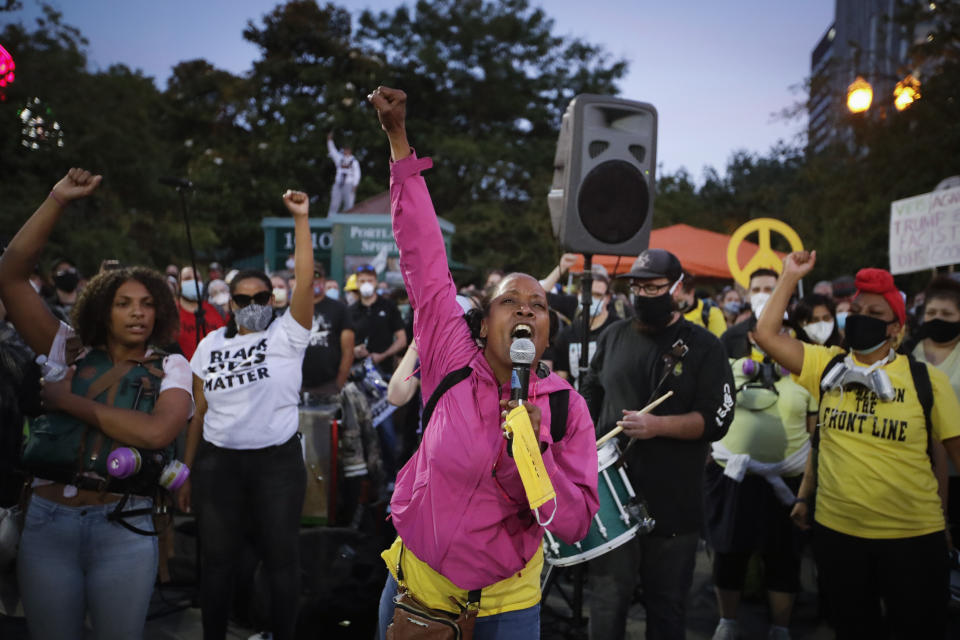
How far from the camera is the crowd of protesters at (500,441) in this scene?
2.21m

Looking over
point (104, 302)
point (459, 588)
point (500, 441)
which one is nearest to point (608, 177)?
point (500, 441)

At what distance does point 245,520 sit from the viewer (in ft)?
13.1

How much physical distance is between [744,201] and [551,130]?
61.4 ft

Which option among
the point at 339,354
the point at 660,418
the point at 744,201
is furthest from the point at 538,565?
the point at 744,201

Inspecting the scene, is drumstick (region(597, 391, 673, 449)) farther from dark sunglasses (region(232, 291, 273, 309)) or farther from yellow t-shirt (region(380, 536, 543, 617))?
dark sunglasses (region(232, 291, 273, 309))

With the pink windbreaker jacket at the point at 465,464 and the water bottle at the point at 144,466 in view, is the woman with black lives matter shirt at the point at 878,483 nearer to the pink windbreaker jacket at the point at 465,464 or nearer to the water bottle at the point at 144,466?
the pink windbreaker jacket at the point at 465,464

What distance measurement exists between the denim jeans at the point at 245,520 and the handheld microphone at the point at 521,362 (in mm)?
2412

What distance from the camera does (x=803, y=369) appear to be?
12.2 ft

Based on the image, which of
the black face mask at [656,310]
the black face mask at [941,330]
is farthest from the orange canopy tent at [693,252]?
the black face mask at [656,310]

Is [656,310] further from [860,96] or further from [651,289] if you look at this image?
[860,96]

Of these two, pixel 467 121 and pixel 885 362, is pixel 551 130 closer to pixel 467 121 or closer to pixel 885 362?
pixel 467 121

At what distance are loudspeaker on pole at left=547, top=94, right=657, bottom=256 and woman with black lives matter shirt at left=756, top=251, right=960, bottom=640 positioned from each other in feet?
3.62

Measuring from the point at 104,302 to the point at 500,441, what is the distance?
1.88 m

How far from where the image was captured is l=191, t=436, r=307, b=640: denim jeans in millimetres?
3871
